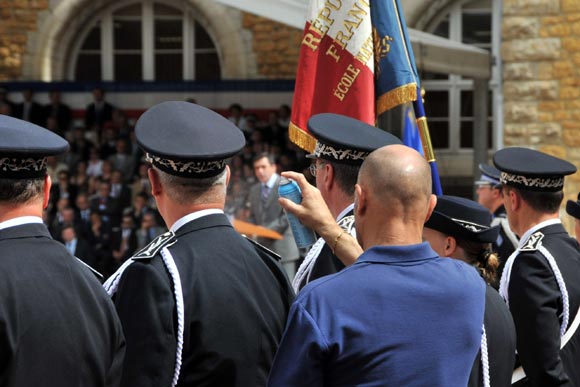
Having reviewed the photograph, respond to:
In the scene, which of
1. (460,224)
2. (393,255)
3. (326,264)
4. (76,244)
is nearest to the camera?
(393,255)

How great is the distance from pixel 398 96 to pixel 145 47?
1509 cm

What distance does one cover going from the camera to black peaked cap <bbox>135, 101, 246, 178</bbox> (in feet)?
10.9

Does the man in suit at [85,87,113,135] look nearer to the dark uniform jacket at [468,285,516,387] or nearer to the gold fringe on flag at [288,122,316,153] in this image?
the gold fringe on flag at [288,122,316,153]

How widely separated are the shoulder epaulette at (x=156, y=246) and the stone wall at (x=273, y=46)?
1546 cm

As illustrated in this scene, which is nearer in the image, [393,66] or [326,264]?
[326,264]

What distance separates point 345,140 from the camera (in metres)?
3.78

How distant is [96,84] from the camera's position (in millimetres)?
18844

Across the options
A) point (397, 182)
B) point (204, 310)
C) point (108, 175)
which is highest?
point (397, 182)

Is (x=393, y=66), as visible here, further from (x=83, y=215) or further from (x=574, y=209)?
(x=83, y=215)

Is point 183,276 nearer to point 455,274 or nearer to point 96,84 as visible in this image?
point 455,274

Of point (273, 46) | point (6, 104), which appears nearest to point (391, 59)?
point (273, 46)

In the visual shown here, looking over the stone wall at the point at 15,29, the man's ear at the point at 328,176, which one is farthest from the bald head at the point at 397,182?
the stone wall at the point at 15,29

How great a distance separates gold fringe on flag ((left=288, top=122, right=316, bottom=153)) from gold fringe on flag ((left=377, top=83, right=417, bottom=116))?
35cm

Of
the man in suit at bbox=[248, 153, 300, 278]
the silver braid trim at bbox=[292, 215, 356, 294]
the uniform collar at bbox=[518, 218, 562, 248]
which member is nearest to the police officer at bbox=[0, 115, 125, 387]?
the silver braid trim at bbox=[292, 215, 356, 294]
